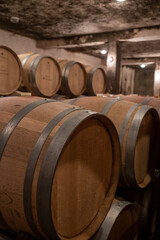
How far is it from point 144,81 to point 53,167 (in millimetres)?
18931

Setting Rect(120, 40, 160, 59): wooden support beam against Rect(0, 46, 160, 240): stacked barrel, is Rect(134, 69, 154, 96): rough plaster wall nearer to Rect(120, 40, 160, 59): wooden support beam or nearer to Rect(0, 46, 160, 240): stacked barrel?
Rect(120, 40, 160, 59): wooden support beam

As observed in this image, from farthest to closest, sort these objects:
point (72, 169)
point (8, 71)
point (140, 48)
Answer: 1. point (140, 48)
2. point (8, 71)
3. point (72, 169)

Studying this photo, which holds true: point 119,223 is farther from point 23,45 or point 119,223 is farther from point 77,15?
point 23,45

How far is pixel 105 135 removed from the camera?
184 centimetres

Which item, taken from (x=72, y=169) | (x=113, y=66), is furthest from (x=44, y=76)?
(x=113, y=66)

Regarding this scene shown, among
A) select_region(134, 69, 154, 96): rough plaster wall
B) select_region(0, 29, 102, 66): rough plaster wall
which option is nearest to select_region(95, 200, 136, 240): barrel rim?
select_region(0, 29, 102, 66): rough plaster wall

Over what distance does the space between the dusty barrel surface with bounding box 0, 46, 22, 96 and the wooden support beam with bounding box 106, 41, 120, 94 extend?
17.5 feet

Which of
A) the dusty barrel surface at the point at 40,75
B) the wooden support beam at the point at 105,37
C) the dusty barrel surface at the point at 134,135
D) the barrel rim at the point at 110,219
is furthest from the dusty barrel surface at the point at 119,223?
the wooden support beam at the point at 105,37

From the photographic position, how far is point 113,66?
843cm

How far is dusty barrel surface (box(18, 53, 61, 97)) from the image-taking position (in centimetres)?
383

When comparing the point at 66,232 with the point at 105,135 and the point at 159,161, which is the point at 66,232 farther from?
the point at 159,161

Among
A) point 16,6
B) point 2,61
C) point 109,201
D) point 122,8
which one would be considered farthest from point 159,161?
point 16,6

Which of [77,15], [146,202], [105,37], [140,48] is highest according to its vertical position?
[140,48]

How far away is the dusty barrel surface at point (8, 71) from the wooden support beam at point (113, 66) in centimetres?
533
